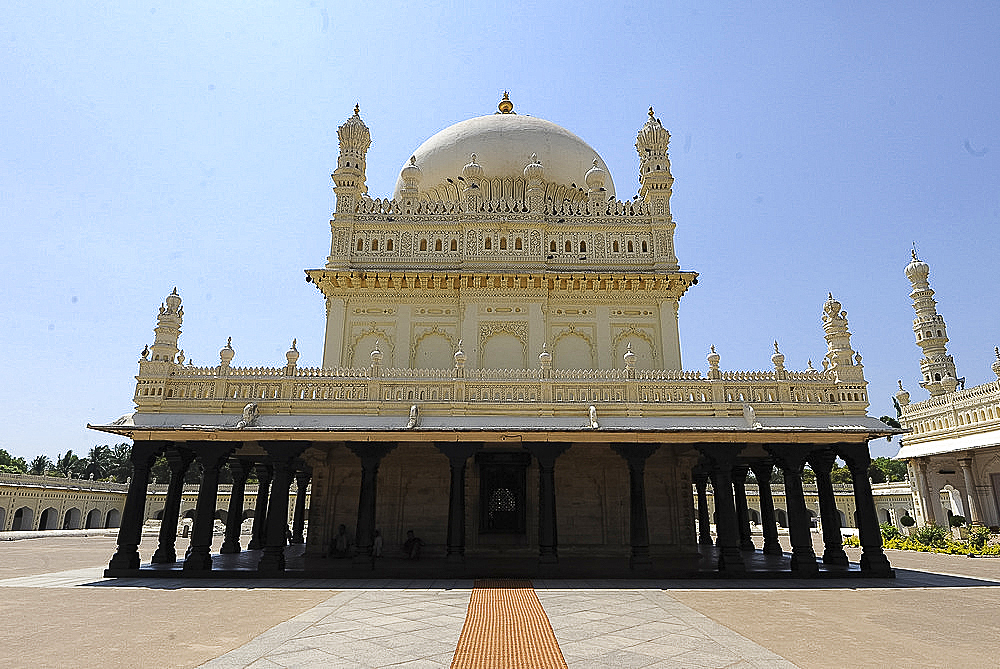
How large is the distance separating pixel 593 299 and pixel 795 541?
1097 centimetres

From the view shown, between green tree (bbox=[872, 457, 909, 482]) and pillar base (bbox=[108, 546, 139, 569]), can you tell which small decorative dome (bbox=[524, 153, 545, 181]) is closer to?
pillar base (bbox=[108, 546, 139, 569])

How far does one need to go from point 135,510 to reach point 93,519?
47.2m

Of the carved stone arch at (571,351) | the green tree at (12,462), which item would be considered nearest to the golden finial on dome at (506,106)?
the carved stone arch at (571,351)

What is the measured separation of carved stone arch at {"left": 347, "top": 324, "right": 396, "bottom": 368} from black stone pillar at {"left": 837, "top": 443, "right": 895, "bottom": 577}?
15.2 metres

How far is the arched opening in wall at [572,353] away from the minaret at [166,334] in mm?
12844

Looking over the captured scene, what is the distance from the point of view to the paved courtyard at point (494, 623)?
25.2 feet

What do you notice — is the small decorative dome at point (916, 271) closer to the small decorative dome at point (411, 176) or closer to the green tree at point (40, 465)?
the small decorative dome at point (411, 176)

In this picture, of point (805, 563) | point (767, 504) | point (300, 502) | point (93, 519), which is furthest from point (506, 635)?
point (93, 519)

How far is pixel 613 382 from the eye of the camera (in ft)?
56.4

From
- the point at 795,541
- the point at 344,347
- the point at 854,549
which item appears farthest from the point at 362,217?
the point at 854,549

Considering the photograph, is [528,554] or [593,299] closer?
[528,554]

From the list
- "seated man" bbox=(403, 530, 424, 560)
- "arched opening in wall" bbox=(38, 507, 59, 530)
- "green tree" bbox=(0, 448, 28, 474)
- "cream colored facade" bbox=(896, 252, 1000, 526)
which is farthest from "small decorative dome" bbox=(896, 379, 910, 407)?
"green tree" bbox=(0, 448, 28, 474)

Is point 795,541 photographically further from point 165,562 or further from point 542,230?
point 165,562

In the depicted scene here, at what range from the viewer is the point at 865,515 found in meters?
15.7
